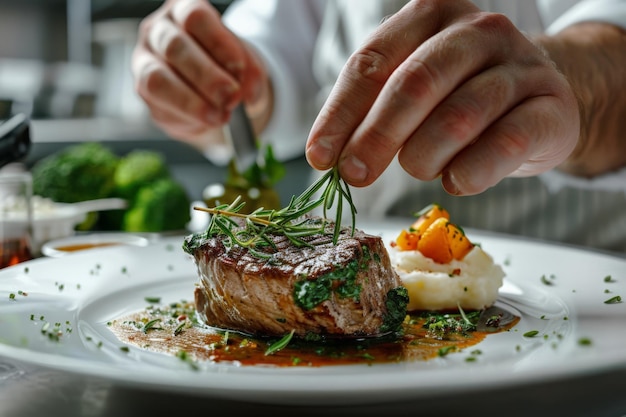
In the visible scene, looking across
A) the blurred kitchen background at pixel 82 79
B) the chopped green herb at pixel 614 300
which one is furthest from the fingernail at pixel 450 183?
the blurred kitchen background at pixel 82 79

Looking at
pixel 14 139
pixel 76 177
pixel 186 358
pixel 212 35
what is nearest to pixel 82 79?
pixel 76 177

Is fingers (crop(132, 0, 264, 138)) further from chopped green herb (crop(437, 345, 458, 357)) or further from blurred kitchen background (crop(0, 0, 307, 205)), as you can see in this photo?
blurred kitchen background (crop(0, 0, 307, 205))

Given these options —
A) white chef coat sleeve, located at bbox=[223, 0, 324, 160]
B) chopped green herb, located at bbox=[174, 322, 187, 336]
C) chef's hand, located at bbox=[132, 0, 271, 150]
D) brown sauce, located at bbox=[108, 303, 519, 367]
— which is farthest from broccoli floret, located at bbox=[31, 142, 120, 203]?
chopped green herb, located at bbox=[174, 322, 187, 336]

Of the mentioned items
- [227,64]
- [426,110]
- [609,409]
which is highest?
[227,64]

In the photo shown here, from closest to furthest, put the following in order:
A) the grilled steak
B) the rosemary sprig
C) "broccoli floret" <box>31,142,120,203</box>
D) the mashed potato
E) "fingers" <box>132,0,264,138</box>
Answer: the grilled steak < the rosemary sprig < the mashed potato < "fingers" <box>132,0,264,138</box> < "broccoli floret" <box>31,142,120,203</box>

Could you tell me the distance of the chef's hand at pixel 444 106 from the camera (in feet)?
4.55

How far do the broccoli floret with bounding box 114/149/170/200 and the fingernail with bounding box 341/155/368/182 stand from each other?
2154mm

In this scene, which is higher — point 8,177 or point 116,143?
point 116,143

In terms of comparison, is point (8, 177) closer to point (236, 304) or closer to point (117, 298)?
point (117, 298)

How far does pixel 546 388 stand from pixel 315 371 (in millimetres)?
403

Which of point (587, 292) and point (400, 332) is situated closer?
point (400, 332)

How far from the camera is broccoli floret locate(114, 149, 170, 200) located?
340 centimetres

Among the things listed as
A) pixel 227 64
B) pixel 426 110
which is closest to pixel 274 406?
pixel 426 110

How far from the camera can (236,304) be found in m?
1.63
